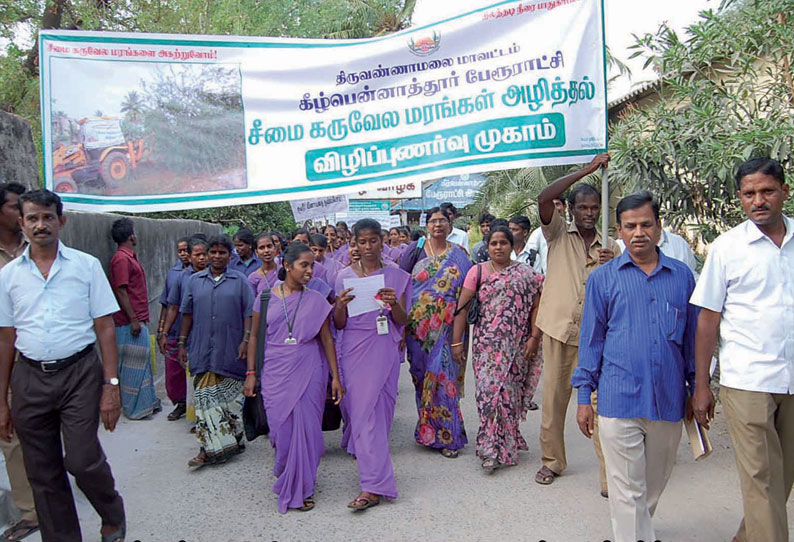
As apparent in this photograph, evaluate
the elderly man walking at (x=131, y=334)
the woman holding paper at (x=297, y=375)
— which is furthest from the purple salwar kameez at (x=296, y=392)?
the elderly man walking at (x=131, y=334)

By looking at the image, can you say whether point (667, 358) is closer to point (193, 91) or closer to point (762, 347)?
point (762, 347)

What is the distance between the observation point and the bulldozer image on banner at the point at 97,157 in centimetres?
403

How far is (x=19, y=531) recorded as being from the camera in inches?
151

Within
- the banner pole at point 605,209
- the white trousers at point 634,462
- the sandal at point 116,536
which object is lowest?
the sandal at point 116,536

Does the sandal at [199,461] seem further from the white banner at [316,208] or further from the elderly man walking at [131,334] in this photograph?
the white banner at [316,208]

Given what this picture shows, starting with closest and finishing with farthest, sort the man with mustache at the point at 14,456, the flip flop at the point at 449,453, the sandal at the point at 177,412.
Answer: the man with mustache at the point at 14,456
the flip flop at the point at 449,453
the sandal at the point at 177,412

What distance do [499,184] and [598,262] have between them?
50.3 feet

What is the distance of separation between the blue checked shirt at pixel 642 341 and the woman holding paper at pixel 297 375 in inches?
75.2

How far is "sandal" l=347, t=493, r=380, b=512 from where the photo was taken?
420 centimetres

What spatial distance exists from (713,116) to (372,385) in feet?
11.1

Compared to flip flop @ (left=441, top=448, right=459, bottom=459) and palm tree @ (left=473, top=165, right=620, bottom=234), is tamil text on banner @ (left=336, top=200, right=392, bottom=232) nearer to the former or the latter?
palm tree @ (left=473, top=165, right=620, bottom=234)

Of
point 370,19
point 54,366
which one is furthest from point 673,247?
point 370,19

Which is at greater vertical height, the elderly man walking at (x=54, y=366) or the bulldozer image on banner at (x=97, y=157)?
the bulldozer image on banner at (x=97, y=157)

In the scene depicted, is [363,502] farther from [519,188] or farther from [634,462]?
[519,188]
